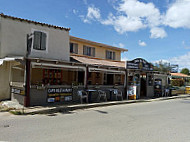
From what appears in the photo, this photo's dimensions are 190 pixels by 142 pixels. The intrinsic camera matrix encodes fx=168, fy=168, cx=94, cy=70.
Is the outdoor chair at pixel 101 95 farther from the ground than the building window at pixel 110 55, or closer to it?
closer to it

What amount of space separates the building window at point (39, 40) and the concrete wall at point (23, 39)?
1.01 feet


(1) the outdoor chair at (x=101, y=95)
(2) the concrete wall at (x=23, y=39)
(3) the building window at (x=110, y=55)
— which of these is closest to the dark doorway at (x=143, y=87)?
(3) the building window at (x=110, y=55)

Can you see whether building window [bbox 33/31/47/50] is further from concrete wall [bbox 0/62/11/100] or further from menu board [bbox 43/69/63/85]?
concrete wall [bbox 0/62/11/100]

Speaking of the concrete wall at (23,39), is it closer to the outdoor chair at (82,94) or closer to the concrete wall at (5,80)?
the concrete wall at (5,80)

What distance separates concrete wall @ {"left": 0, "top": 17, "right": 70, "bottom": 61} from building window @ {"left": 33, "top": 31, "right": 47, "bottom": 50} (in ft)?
1.01

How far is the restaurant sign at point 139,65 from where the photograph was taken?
→ 14785mm

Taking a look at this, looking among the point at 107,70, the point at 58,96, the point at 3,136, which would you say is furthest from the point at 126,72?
the point at 3,136

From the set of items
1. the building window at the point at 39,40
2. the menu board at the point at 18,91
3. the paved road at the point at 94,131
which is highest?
the building window at the point at 39,40

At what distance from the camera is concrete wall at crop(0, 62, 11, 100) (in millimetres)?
11656

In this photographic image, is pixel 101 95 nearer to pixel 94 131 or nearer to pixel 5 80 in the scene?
pixel 5 80

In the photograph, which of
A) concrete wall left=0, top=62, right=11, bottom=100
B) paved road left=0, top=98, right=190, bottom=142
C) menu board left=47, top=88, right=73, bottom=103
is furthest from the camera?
concrete wall left=0, top=62, right=11, bottom=100

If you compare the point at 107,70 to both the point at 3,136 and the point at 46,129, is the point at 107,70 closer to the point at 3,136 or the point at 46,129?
the point at 46,129

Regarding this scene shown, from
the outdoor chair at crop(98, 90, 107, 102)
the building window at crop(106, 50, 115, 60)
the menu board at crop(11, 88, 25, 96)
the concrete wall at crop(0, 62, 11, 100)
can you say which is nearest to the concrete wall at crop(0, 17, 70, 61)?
the concrete wall at crop(0, 62, 11, 100)

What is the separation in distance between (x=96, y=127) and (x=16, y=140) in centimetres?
261
